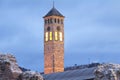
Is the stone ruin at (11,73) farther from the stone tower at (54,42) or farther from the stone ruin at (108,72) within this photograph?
the stone tower at (54,42)

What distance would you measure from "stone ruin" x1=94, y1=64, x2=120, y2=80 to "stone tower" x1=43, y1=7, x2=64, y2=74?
118 m

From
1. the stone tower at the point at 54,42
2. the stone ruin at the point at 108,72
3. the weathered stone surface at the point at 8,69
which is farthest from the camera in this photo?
the stone tower at the point at 54,42

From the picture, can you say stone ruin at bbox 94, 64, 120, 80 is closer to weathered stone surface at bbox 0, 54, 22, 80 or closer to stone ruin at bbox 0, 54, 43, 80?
stone ruin at bbox 0, 54, 43, 80

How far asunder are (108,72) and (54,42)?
399 feet

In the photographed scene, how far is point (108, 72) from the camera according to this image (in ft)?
71.0

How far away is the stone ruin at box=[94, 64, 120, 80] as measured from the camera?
2150 cm

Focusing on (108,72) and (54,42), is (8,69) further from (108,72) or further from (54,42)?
(54,42)

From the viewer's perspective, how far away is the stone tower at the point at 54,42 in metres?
142

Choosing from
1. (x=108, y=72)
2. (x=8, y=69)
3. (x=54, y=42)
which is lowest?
(x=108, y=72)

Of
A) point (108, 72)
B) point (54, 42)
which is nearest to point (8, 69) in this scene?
point (108, 72)

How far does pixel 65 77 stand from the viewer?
3250 inches

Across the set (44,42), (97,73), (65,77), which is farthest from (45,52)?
(97,73)

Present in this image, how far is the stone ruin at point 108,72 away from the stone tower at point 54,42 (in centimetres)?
11813

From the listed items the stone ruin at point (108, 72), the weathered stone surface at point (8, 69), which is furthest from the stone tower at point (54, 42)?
the weathered stone surface at point (8, 69)
